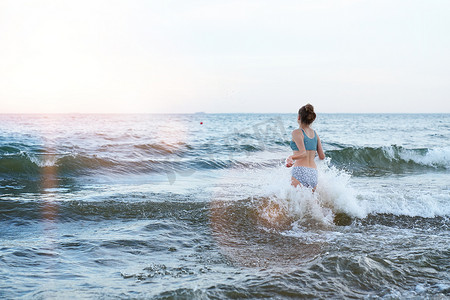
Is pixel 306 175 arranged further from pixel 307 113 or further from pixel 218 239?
pixel 218 239

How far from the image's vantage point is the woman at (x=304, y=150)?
6.08 meters

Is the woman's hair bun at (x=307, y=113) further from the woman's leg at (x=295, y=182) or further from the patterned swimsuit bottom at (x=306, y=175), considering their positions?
the woman's leg at (x=295, y=182)

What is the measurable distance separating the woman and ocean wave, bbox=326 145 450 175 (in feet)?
28.9

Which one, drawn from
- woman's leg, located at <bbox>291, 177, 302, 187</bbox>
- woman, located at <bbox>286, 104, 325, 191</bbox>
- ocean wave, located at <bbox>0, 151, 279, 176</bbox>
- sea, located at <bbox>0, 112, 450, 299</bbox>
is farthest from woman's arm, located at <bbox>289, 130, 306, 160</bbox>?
ocean wave, located at <bbox>0, 151, 279, 176</bbox>

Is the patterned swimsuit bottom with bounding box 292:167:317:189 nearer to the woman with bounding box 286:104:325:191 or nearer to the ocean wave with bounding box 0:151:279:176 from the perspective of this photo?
the woman with bounding box 286:104:325:191

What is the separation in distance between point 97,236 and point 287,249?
8.55 ft

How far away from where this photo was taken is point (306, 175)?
646 centimetres

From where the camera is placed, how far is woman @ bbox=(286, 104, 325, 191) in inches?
239

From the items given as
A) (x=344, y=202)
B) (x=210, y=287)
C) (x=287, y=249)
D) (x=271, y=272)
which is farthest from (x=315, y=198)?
(x=210, y=287)

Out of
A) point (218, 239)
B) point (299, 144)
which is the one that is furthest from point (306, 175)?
point (218, 239)

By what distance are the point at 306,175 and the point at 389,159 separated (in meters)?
11.9

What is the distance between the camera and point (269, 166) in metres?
15.0

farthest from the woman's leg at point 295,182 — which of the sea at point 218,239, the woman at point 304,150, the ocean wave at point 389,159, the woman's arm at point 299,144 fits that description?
the ocean wave at point 389,159

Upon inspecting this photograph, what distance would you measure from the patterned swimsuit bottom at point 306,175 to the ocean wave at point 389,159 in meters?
8.75
